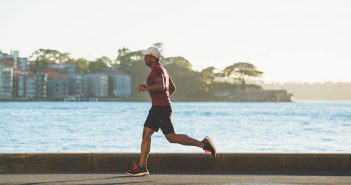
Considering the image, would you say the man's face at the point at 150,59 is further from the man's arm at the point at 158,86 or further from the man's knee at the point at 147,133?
the man's knee at the point at 147,133

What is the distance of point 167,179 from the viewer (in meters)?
9.45

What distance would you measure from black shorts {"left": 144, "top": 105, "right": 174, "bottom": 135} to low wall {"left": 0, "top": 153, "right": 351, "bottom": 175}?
105cm

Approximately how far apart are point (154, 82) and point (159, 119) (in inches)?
18.3

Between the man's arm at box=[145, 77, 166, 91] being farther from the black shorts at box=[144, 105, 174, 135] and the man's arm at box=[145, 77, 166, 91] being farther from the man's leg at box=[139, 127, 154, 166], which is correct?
the man's leg at box=[139, 127, 154, 166]

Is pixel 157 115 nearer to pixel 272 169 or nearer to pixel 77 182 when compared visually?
pixel 77 182

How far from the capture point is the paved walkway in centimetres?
914

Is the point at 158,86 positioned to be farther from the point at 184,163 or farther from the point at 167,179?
the point at 184,163

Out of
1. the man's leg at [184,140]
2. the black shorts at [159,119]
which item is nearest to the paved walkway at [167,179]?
the man's leg at [184,140]

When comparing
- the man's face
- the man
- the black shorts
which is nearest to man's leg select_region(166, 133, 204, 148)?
the man

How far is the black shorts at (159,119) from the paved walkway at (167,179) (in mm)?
639

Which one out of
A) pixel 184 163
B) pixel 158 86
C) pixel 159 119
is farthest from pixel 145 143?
pixel 184 163

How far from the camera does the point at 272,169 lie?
10.5 metres

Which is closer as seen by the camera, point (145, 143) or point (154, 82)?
point (154, 82)

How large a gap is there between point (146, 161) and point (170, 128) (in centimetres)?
57
